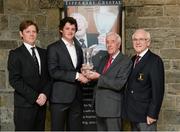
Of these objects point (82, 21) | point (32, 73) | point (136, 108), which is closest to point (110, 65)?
point (136, 108)

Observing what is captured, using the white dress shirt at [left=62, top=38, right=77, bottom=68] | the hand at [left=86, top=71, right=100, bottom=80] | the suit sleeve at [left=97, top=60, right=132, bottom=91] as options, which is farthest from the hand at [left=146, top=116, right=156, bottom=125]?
the white dress shirt at [left=62, top=38, right=77, bottom=68]

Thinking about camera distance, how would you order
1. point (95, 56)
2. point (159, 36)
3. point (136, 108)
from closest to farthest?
point (136, 108)
point (95, 56)
point (159, 36)

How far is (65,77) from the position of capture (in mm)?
4754

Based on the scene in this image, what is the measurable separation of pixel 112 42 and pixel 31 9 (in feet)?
7.63

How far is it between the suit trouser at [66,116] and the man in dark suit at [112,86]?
1.13 ft

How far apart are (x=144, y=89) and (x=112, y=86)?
0.38m

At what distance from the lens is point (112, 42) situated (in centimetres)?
465

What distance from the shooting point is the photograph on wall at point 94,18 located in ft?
19.4

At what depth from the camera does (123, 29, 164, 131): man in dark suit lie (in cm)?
432

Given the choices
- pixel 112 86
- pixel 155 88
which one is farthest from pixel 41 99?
pixel 155 88

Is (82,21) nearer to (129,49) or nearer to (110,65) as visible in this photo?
(129,49)

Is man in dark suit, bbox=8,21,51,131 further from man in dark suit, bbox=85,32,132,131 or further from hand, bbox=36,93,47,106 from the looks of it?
man in dark suit, bbox=85,32,132,131

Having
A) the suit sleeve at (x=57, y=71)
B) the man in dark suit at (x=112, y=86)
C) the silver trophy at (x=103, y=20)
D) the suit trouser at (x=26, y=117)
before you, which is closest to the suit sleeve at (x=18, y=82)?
the suit trouser at (x=26, y=117)

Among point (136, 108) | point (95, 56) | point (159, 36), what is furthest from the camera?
point (159, 36)
